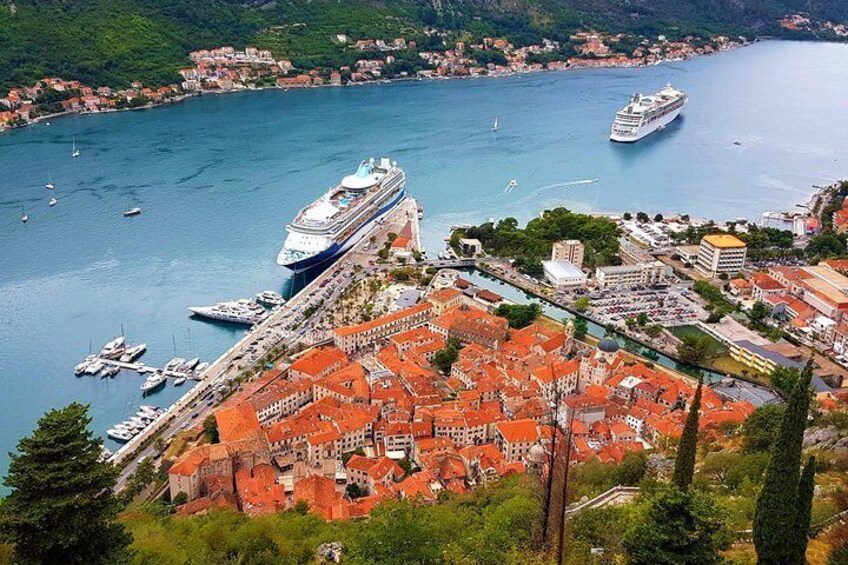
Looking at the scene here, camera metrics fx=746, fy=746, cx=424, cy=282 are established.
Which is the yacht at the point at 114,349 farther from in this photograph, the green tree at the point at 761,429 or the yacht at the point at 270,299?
the green tree at the point at 761,429

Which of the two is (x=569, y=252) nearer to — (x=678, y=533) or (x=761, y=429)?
(x=761, y=429)

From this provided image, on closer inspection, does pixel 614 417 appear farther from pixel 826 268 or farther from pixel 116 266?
pixel 116 266

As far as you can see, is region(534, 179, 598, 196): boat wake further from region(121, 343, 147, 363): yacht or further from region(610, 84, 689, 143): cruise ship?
region(121, 343, 147, 363): yacht

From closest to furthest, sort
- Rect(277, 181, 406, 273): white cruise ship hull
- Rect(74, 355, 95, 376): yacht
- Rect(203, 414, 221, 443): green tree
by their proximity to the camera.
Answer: Rect(203, 414, 221, 443): green tree < Rect(74, 355, 95, 376): yacht < Rect(277, 181, 406, 273): white cruise ship hull

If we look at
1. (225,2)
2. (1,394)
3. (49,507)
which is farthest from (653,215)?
(225,2)

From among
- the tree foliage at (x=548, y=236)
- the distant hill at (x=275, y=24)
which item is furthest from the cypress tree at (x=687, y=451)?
the distant hill at (x=275, y=24)

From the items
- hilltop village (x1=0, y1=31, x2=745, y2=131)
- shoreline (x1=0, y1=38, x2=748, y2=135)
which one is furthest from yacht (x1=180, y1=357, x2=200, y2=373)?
hilltop village (x1=0, y1=31, x2=745, y2=131)
